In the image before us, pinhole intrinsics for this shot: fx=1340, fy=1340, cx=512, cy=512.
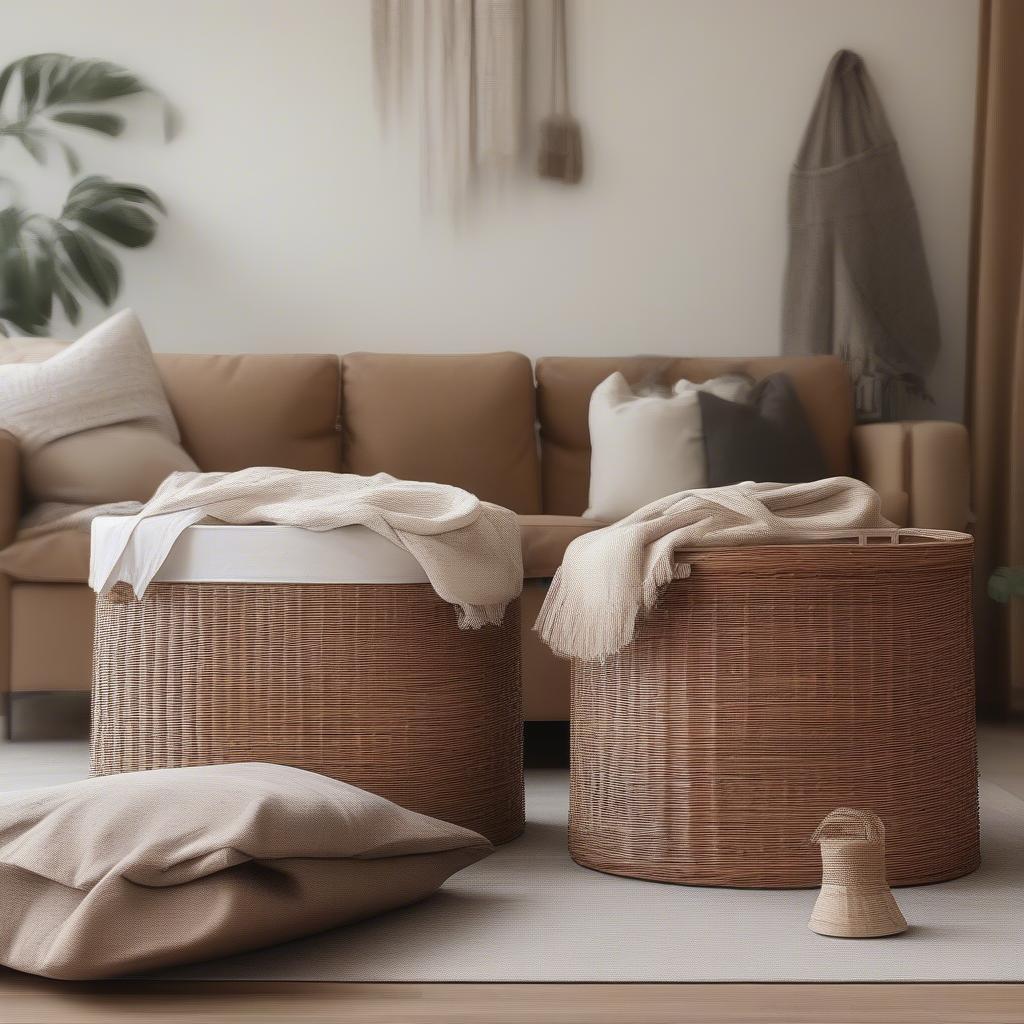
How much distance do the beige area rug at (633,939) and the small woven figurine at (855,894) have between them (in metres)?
0.01

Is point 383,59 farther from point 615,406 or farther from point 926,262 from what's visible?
point 926,262

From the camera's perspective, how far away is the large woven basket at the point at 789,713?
1.56 metres

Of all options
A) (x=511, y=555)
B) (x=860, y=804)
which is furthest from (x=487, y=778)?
(x=860, y=804)

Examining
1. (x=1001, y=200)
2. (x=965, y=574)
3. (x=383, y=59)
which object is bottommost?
(x=965, y=574)

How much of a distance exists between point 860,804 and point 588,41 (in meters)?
2.76

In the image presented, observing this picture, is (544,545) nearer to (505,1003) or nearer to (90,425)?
(90,425)

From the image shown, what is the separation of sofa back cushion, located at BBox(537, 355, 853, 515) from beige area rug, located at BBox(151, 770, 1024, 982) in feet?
5.67

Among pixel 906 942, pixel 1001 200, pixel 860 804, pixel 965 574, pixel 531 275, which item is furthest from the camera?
pixel 531 275

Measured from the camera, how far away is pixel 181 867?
1.26 meters

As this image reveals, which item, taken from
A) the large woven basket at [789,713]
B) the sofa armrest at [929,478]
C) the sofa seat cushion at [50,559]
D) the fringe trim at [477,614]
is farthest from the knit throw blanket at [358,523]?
the sofa armrest at [929,478]

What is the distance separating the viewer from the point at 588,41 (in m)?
3.76

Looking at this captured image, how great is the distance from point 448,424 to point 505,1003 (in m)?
2.18

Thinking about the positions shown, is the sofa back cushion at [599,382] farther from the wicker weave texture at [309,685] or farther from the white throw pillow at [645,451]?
the wicker weave texture at [309,685]

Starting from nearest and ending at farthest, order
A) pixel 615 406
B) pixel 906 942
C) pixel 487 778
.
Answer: pixel 906 942
pixel 487 778
pixel 615 406
